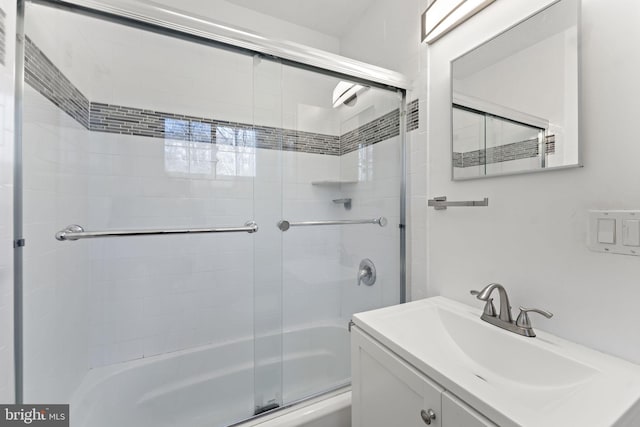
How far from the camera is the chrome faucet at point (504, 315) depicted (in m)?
0.85

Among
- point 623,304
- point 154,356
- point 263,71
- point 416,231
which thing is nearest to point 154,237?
point 154,356

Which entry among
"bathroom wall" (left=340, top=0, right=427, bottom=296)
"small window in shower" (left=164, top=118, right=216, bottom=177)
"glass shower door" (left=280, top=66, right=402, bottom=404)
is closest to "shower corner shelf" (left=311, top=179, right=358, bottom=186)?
"glass shower door" (left=280, top=66, right=402, bottom=404)

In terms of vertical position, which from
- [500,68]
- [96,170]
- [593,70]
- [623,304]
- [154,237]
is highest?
[500,68]

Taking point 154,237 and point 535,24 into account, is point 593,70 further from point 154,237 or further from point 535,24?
point 154,237

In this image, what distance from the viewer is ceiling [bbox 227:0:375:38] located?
180 centimetres

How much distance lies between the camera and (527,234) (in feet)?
3.07

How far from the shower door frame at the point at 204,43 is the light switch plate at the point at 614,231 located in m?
0.83

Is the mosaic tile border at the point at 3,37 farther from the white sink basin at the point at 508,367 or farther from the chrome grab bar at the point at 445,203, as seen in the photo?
the chrome grab bar at the point at 445,203

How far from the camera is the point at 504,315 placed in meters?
0.92

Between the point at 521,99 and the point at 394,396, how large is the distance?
1.08 meters

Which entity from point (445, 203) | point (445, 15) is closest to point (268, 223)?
point (445, 203)

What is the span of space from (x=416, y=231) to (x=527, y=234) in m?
0.54

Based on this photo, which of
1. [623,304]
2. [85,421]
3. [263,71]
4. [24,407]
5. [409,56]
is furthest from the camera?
[409,56]

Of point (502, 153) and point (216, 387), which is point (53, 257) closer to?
point (216, 387)
